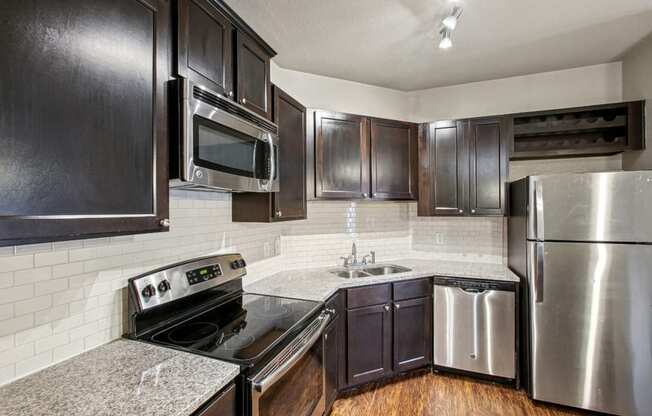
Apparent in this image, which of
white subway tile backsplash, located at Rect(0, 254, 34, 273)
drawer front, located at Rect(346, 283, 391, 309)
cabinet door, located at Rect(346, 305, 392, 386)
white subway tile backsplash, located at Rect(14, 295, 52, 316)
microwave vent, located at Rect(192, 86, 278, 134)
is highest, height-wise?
microwave vent, located at Rect(192, 86, 278, 134)

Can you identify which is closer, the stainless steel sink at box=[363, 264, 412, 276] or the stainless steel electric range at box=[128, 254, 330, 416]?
the stainless steel electric range at box=[128, 254, 330, 416]

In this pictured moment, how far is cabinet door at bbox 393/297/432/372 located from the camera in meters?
2.59

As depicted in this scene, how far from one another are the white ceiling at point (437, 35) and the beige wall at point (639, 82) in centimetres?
11

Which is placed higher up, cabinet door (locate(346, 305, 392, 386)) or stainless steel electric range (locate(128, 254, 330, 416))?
stainless steel electric range (locate(128, 254, 330, 416))

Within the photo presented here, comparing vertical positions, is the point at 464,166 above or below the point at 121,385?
above

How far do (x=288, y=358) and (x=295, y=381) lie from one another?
239 millimetres

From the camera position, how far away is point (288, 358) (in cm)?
142

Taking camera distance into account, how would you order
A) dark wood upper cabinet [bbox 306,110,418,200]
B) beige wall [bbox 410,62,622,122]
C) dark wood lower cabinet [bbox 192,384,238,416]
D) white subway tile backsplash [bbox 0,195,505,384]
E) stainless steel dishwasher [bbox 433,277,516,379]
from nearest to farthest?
1. dark wood lower cabinet [bbox 192,384,238,416]
2. white subway tile backsplash [bbox 0,195,505,384]
3. stainless steel dishwasher [bbox 433,277,516,379]
4. dark wood upper cabinet [bbox 306,110,418,200]
5. beige wall [bbox 410,62,622,122]

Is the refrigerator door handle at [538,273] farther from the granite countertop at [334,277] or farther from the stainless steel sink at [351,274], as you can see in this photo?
the stainless steel sink at [351,274]

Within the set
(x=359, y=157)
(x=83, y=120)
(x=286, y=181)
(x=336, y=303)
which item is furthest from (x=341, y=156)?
(x=83, y=120)

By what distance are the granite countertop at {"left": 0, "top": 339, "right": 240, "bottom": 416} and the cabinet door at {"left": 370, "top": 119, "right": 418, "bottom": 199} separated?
6.82ft

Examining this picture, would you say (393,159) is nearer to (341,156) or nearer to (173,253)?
(341,156)

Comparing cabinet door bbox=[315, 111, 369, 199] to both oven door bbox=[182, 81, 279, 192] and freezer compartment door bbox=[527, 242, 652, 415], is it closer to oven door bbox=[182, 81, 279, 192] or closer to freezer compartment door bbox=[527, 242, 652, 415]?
oven door bbox=[182, 81, 279, 192]

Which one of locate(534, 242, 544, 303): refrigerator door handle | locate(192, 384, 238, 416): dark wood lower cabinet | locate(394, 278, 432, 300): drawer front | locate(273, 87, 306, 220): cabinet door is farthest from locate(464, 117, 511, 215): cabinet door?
locate(192, 384, 238, 416): dark wood lower cabinet
